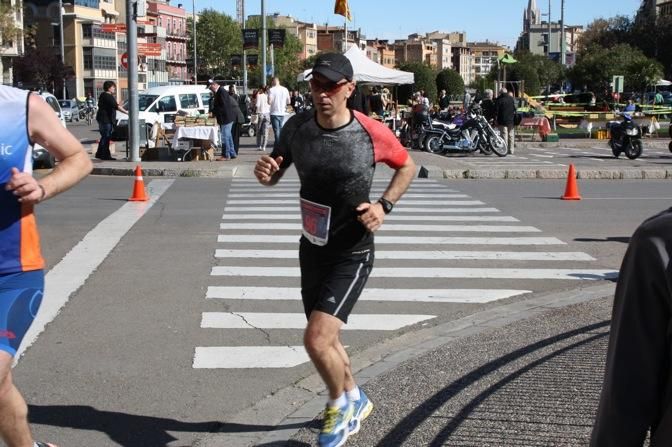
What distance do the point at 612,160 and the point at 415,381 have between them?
72.0 feet

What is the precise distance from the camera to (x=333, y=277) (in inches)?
206

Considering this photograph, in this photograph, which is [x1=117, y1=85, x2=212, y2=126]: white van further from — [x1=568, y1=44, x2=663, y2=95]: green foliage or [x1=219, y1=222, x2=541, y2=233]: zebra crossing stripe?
[x1=568, y1=44, x2=663, y2=95]: green foliage

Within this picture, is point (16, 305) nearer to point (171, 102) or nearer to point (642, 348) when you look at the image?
point (642, 348)

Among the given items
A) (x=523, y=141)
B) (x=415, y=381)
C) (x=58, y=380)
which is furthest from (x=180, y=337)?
(x=523, y=141)

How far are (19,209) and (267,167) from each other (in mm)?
1452

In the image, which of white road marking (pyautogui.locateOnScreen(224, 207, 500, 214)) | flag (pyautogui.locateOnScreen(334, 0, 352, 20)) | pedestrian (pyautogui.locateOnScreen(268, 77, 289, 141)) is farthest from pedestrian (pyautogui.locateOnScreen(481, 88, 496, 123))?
white road marking (pyautogui.locateOnScreen(224, 207, 500, 214))

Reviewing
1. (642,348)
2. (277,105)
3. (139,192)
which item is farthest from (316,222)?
(277,105)

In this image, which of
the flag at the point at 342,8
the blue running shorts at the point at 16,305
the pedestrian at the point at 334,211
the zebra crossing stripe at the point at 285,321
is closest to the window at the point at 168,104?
the flag at the point at 342,8

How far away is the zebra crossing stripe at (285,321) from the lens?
823cm

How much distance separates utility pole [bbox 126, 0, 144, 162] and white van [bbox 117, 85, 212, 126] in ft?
34.4

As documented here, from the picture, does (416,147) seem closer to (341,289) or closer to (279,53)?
(341,289)

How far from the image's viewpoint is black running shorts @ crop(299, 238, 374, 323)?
5.19 m

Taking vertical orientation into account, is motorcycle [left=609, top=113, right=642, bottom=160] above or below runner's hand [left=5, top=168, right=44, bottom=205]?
below

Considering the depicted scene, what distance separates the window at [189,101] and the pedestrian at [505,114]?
12057mm
